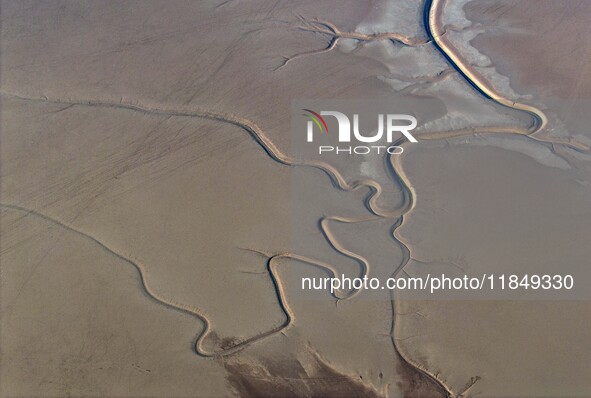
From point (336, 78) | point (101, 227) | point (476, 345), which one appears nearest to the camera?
point (476, 345)

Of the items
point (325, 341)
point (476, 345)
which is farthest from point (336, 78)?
point (476, 345)

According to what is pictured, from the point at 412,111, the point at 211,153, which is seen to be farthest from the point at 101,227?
the point at 412,111

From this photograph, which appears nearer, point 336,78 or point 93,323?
point 93,323

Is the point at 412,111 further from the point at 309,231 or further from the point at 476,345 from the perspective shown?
the point at 476,345

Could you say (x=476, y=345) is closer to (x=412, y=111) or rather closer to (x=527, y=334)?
(x=527, y=334)

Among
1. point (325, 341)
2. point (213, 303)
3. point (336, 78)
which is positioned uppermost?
point (336, 78)

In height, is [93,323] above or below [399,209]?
below

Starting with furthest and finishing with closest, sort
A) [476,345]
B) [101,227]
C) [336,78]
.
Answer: [336,78] < [101,227] < [476,345]
